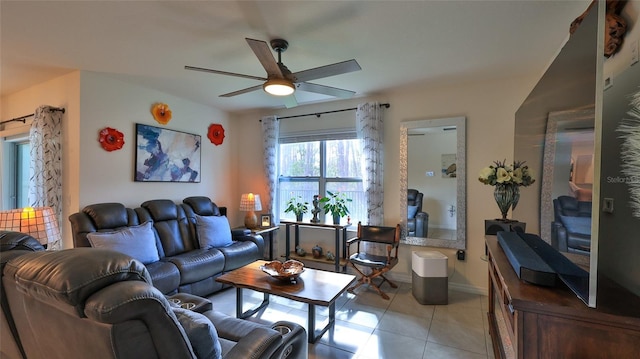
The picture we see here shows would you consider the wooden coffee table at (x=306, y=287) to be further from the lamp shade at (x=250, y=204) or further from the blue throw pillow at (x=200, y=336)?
the lamp shade at (x=250, y=204)

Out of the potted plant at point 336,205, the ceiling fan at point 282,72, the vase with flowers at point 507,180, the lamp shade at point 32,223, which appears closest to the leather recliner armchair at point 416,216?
the potted plant at point 336,205

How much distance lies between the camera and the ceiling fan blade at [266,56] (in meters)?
1.73

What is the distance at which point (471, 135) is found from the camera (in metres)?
3.26

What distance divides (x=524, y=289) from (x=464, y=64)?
2301 millimetres

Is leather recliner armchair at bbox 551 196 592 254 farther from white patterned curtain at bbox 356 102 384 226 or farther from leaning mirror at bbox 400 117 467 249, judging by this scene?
white patterned curtain at bbox 356 102 384 226

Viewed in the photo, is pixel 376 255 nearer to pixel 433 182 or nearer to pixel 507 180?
pixel 433 182

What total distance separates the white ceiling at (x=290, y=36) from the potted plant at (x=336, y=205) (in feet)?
5.34

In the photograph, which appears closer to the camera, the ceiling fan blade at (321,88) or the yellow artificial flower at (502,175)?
the yellow artificial flower at (502,175)

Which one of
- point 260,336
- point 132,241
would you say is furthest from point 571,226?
point 132,241

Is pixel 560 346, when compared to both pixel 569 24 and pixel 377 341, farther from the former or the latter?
pixel 569 24

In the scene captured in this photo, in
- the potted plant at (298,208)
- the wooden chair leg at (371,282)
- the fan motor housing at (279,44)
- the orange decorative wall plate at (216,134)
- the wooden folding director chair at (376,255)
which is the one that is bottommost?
the wooden chair leg at (371,282)

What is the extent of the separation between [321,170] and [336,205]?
647 mm

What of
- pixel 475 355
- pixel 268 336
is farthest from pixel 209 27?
pixel 475 355

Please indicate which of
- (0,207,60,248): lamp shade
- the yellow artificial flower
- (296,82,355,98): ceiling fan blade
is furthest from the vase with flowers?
(0,207,60,248): lamp shade
